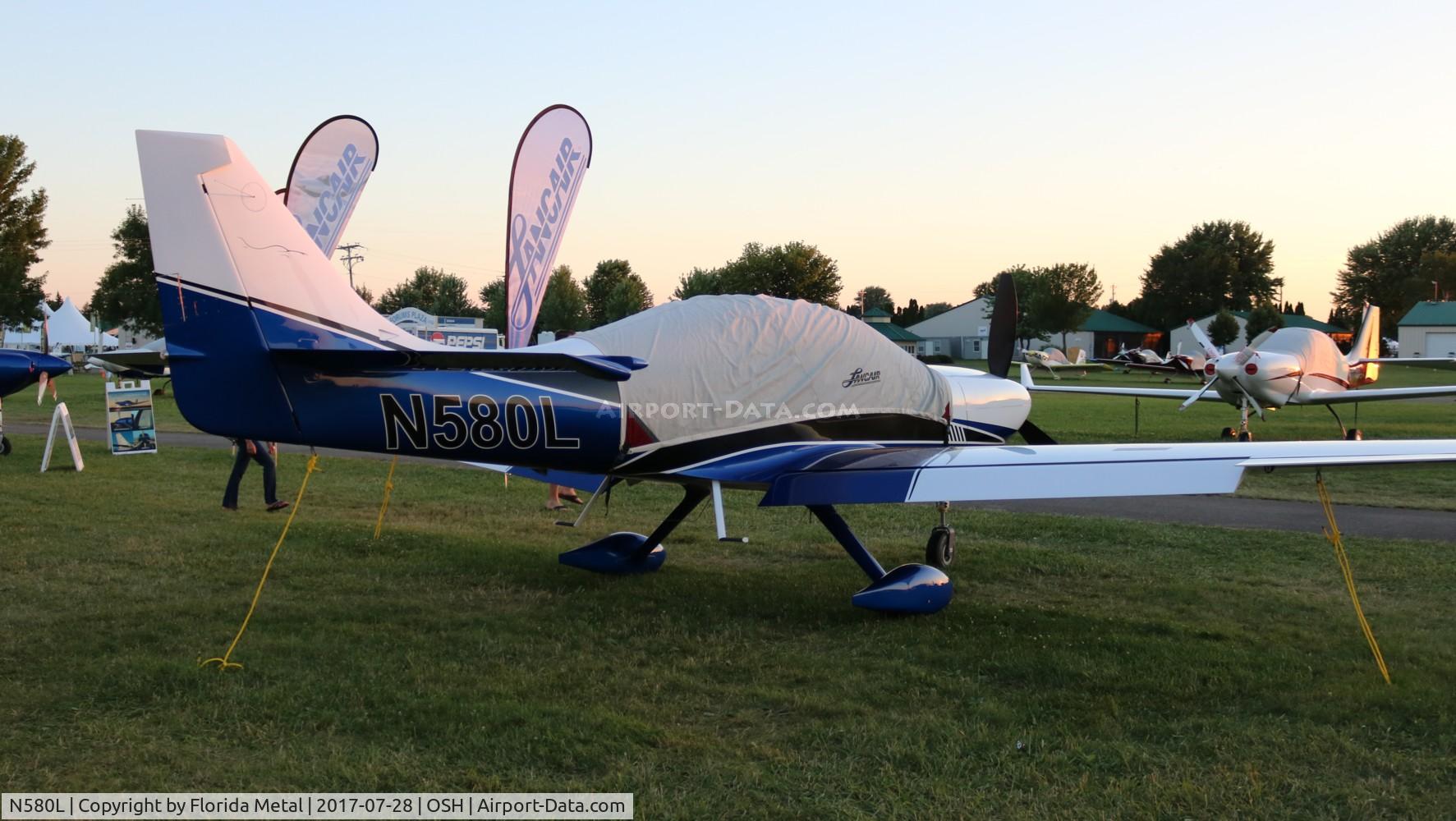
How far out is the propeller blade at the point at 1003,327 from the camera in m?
9.73

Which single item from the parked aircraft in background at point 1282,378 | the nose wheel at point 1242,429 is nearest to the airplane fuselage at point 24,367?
the parked aircraft in background at point 1282,378

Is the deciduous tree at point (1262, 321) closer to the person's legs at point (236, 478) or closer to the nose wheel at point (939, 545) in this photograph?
the nose wheel at point (939, 545)

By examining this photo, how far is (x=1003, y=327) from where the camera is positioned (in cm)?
995

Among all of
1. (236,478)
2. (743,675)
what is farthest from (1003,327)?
(236,478)

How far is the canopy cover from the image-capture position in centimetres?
714

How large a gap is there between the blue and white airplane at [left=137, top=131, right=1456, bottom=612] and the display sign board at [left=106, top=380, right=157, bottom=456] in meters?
12.6

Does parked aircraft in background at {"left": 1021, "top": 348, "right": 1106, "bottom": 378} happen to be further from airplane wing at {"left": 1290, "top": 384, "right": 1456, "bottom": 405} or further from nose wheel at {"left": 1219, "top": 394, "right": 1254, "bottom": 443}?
nose wheel at {"left": 1219, "top": 394, "right": 1254, "bottom": 443}

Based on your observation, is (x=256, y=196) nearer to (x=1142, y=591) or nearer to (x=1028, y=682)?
(x=1028, y=682)

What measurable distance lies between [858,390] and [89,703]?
529 centimetres

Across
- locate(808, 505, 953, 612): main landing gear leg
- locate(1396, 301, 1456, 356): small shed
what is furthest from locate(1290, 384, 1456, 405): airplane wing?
locate(1396, 301, 1456, 356): small shed

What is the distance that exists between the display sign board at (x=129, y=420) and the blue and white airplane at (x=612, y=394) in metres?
12.6

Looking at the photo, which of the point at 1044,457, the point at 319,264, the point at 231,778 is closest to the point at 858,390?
the point at 1044,457

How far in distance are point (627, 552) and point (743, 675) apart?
2993mm

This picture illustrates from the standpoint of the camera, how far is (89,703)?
5.25 metres
